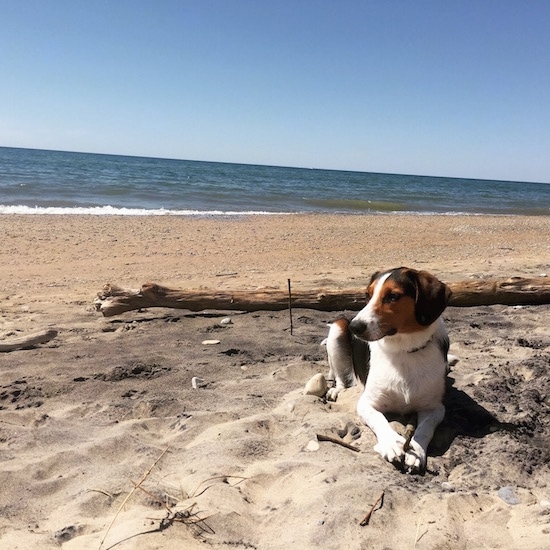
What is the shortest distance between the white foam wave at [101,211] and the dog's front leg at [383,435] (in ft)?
56.1

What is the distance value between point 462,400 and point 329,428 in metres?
1.15

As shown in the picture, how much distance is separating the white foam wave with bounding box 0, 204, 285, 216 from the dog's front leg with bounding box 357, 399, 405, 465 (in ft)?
56.1

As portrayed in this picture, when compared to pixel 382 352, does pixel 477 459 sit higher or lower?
lower

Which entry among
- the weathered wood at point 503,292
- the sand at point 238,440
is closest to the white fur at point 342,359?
the sand at point 238,440

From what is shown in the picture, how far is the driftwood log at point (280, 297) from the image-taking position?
6852 millimetres

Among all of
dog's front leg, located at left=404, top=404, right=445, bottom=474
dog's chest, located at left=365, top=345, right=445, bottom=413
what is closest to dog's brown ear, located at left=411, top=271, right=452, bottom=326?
dog's chest, located at left=365, top=345, right=445, bottom=413

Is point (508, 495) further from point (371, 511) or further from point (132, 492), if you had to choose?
point (132, 492)

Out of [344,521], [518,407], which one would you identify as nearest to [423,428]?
[518,407]

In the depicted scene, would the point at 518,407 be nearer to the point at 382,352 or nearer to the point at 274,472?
the point at 382,352

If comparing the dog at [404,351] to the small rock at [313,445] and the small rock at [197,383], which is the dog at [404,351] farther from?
the small rock at [197,383]

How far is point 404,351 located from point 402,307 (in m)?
0.37

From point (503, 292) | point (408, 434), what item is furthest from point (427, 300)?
point (503, 292)

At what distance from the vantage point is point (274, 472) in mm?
3211

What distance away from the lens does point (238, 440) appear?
3.62m
